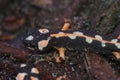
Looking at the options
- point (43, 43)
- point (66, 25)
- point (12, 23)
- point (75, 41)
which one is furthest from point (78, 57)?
point (12, 23)

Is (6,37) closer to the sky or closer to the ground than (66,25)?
closer to the sky

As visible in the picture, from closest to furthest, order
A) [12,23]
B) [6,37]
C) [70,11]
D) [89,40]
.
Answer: [89,40] → [70,11] → [6,37] → [12,23]

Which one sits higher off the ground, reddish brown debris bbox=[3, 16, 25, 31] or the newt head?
reddish brown debris bbox=[3, 16, 25, 31]

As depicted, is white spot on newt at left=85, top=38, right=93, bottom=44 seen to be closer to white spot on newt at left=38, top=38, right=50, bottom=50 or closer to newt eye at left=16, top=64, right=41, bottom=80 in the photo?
white spot on newt at left=38, top=38, right=50, bottom=50

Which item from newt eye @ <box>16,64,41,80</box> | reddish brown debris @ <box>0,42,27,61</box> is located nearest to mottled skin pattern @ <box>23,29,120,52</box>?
reddish brown debris @ <box>0,42,27,61</box>

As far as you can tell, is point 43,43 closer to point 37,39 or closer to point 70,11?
point 37,39

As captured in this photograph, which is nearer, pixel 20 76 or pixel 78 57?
pixel 20 76

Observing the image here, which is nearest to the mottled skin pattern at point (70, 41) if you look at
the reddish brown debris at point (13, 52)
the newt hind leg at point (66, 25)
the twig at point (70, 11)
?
the reddish brown debris at point (13, 52)

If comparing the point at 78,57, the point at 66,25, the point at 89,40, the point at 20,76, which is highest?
the point at 66,25

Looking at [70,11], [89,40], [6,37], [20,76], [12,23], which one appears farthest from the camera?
[12,23]
